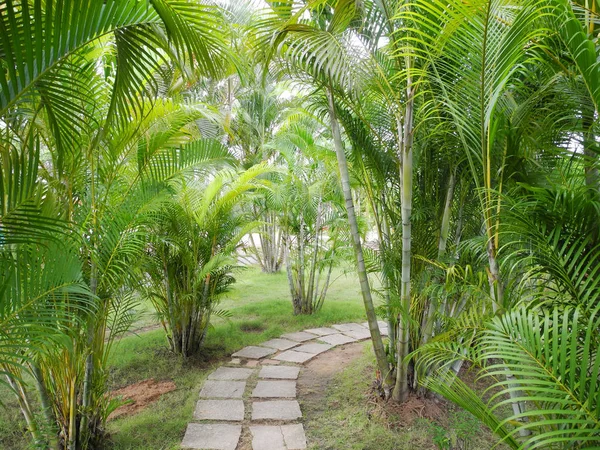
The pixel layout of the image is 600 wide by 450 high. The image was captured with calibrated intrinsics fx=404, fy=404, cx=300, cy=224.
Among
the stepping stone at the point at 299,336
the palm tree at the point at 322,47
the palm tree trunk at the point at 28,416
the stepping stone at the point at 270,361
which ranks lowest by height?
the stepping stone at the point at 299,336

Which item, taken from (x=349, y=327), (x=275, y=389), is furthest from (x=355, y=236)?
(x=349, y=327)

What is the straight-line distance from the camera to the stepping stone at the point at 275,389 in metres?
3.23

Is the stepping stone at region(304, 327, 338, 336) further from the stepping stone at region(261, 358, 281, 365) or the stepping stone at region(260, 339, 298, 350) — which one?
the stepping stone at region(261, 358, 281, 365)

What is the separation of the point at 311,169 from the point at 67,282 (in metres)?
4.12

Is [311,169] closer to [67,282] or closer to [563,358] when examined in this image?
[67,282]

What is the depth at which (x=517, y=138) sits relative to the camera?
74.0 inches

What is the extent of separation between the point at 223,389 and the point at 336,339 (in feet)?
5.69

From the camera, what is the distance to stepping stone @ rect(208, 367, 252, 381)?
11.6 feet

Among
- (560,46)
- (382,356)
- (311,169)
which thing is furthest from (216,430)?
(311,169)

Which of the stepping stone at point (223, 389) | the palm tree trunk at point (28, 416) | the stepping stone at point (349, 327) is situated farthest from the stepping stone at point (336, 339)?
the palm tree trunk at point (28, 416)

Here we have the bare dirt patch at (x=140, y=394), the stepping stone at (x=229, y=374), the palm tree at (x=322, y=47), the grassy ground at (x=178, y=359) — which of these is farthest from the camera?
the stepping stone at (x=229, y=374)

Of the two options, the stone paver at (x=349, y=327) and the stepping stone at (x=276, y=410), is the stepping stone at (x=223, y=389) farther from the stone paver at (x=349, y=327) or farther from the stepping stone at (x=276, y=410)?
the stone paver at (x=349, y=327)

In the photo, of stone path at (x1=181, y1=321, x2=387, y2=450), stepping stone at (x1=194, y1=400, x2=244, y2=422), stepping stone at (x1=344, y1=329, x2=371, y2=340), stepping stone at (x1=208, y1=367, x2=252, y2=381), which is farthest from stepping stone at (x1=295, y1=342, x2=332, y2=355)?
stepping stone at (x1=194, y1=400, x2=244, y2=422)

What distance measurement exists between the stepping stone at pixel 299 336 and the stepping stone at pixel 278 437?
188cm
